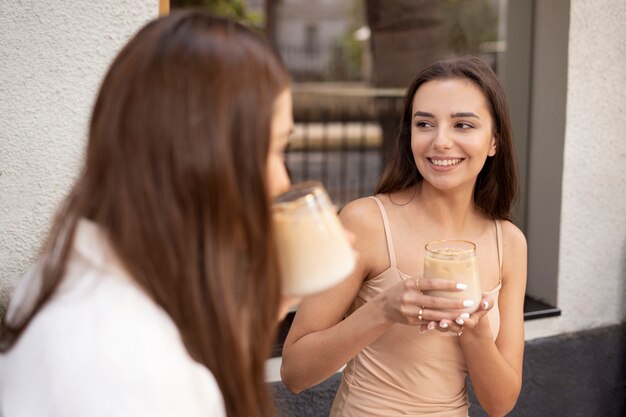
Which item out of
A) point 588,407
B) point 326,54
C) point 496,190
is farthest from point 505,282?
point 326,54

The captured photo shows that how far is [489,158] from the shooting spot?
2.40 metres

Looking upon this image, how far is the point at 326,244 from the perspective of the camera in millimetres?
1287

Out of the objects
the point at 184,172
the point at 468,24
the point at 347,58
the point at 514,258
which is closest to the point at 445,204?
the point at 514,258

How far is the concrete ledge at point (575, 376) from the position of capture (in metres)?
3.71

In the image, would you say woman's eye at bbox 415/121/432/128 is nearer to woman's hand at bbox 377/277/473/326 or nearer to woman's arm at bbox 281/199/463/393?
woman's arm at bbox 281/199/463/393

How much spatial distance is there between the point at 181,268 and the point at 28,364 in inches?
9.5

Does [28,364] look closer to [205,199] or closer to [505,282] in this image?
[205,199]

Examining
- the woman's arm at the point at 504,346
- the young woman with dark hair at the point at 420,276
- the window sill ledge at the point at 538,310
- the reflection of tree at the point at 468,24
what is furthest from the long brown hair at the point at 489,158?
the reflection of tree at the point at 468,24

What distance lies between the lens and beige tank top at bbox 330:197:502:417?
7.13ft

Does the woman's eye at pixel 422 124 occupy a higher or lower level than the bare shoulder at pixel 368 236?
higher

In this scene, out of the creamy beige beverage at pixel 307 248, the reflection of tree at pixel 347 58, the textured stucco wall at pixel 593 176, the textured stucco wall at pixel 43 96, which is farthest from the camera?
the reflection of tree at pixel 347 58

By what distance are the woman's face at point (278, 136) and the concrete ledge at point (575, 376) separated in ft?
8.65

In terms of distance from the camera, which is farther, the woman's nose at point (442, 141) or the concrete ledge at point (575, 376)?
the concrete ledge at point (575, 376)

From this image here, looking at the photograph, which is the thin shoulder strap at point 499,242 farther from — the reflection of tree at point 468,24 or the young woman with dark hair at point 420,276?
the reflection of tree at point 468,24
